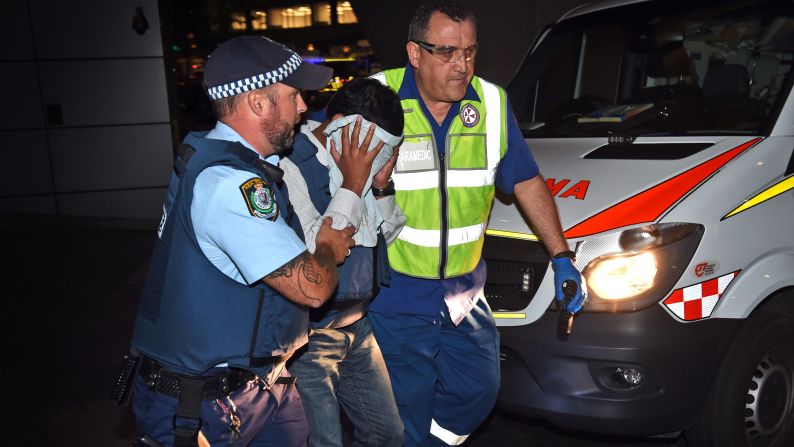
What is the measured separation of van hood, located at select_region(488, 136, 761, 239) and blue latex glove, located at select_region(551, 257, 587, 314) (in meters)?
0.22

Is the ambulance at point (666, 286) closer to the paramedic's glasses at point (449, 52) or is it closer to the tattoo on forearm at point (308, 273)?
the paramedic's glasses at point (449, 52)

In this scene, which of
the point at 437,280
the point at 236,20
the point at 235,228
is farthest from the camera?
the point at 236,20

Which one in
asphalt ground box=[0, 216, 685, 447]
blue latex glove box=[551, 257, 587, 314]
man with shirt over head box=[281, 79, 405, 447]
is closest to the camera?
man with shirt over head box=[281, 79, 405, 447]

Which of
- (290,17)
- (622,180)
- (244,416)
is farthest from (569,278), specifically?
(290,17)

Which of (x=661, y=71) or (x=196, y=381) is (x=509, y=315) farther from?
(x=661, y=71)

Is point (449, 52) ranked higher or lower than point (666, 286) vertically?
higher

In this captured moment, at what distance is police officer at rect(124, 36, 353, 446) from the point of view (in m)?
1.96

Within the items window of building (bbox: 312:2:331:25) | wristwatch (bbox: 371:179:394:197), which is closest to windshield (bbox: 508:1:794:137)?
wristwatch (bbox: 371:179:394:197)

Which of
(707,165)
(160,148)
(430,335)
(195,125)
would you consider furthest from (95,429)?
(195,125)

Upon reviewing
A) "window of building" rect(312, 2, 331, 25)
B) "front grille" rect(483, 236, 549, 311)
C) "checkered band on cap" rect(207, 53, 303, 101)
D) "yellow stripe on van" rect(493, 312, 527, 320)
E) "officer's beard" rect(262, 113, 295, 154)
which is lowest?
"window of building" rect(312, 2, 331, 25)

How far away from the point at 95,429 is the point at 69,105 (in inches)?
272

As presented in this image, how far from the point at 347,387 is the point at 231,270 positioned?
900 mm

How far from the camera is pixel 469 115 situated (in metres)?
3.06

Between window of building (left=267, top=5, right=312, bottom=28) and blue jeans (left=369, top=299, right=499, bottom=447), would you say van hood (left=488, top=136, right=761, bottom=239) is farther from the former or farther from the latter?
window of building (left=267, top=5, right=312, bottom=28)
